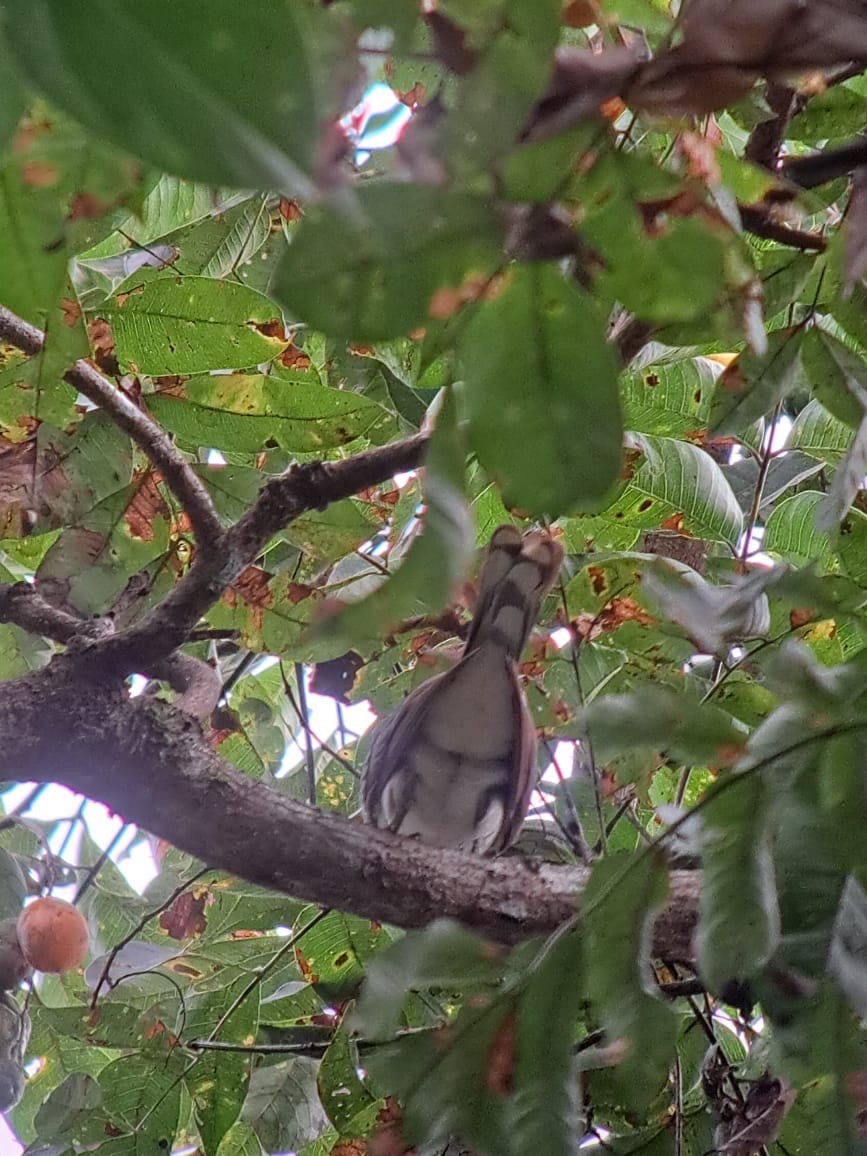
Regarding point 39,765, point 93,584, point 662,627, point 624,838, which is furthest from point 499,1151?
point 624,838

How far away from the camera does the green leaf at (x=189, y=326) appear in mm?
1348

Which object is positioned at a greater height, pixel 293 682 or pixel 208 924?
pixel 293 682

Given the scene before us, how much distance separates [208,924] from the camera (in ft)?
7.55

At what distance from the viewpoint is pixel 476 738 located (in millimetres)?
2539

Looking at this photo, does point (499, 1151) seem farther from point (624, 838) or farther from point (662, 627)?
point (624, 838)

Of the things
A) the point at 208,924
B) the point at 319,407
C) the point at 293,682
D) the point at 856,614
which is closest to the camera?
the point at 856,614

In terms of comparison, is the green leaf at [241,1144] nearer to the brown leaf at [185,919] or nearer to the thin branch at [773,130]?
the brown leaf at [185,919]

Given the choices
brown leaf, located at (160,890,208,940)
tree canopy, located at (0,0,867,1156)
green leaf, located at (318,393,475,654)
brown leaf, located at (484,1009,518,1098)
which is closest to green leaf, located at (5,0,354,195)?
tree canopy, located at (0,0,867,1156)

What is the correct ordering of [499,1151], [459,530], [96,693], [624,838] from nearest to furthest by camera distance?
[459,530] < [499,1151] < [96,693] < [624,838]

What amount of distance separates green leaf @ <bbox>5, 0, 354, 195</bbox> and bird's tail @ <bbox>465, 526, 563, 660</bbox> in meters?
1.38

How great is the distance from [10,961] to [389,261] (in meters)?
1.61

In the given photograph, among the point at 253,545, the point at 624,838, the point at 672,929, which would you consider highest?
the point at 253,545

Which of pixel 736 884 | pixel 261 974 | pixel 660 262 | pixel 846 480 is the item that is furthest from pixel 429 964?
pixel 261 974

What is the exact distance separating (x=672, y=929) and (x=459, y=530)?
1.08 metres
